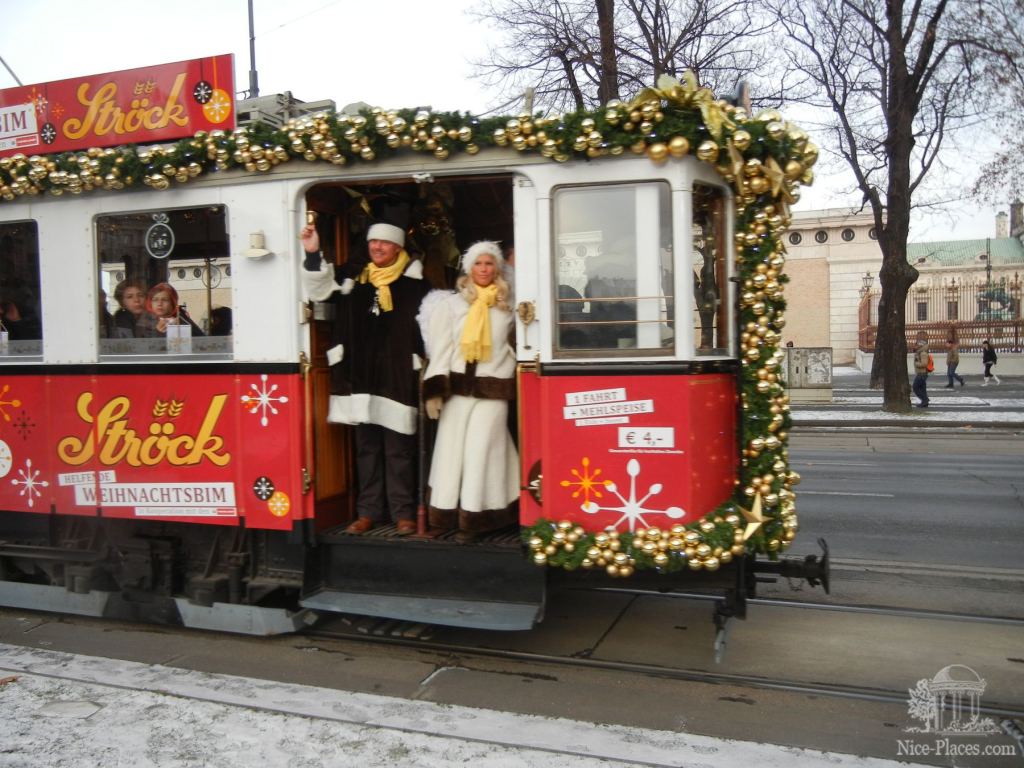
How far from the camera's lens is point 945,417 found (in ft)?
61.7

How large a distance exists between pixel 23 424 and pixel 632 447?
14.6 ft

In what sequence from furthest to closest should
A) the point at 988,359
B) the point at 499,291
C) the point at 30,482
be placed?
1. the point at 988,359
2. the point at 30,482
3. the point at 499,291

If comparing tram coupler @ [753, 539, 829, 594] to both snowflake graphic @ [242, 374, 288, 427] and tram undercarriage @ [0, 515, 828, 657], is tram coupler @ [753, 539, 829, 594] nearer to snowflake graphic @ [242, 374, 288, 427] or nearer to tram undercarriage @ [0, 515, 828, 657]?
tram undercarriage @ [0, 515, 828, 657]

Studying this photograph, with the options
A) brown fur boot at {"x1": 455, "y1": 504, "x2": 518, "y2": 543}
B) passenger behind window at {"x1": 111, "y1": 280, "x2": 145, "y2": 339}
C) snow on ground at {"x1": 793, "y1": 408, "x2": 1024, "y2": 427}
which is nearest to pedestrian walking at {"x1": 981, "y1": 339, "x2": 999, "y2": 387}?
snow on ground at {"x1": 793, "y1": 408, "x2": 1024, "y2": 427}

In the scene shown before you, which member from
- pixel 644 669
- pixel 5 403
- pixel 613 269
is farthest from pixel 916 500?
pixel 5 403

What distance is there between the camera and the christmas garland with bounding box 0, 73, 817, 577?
470 cm

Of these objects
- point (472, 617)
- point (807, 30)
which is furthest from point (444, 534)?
point (807, 30)

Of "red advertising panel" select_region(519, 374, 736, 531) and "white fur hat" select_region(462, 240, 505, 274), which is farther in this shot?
"white fur hat" select_region(462, 240, 505, 274)

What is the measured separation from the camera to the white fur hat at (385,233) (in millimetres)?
5680

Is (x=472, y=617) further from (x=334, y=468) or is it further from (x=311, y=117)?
(x=311, y=117)

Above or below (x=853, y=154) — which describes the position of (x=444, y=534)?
below

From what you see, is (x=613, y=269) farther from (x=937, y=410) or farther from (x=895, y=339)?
(x=937, y=410)

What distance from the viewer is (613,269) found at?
16.1ft

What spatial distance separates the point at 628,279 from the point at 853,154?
20.8 meters
